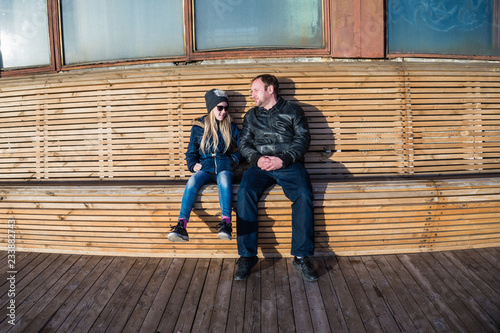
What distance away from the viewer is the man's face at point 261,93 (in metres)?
3.31

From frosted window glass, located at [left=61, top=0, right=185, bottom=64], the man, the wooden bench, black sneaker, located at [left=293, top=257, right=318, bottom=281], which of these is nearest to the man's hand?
the man

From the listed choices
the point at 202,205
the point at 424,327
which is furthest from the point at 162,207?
the point at 424,327

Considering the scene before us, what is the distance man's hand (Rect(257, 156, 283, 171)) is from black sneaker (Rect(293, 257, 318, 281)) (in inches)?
32.0

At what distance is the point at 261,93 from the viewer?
331 centimetres

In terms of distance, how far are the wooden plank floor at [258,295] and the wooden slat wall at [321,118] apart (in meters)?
1.02

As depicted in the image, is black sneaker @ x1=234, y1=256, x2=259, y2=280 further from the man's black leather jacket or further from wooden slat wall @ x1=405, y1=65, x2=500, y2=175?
wooden slat wall @ x1=405, y1=65, x2=500, y2=175

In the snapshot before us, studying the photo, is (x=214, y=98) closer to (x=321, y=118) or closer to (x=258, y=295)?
(x=321, y=118)

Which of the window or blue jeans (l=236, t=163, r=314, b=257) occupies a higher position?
the window

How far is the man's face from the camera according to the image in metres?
3.31

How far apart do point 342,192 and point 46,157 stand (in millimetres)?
3326

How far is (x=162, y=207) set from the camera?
3143 mm

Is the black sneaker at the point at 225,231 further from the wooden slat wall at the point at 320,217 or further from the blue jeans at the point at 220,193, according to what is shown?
the wooden slat wall at the point at 320,217

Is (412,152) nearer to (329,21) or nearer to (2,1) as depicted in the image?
(329,21)

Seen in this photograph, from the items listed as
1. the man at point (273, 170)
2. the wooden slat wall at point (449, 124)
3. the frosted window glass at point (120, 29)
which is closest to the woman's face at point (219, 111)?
the man at point (273, 170)
